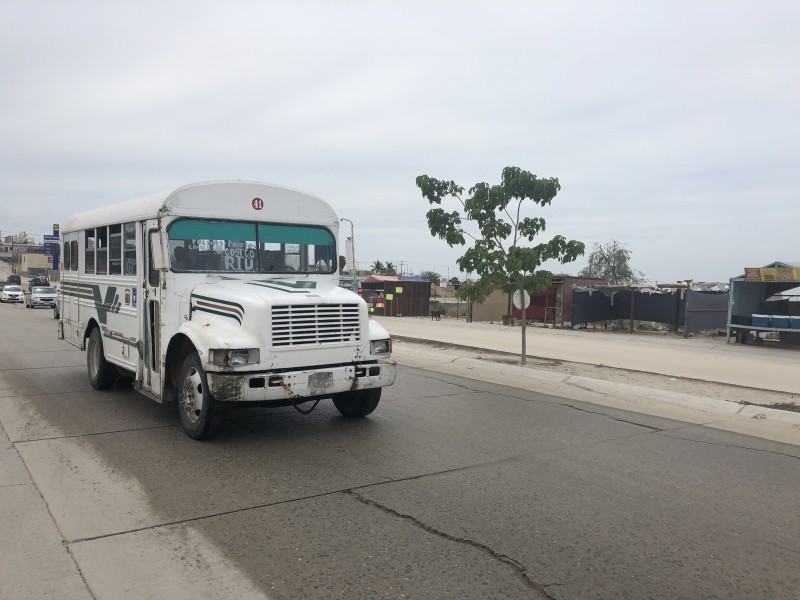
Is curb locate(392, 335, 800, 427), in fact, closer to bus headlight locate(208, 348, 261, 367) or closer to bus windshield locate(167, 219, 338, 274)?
bus windshield locate(167, 219, 338, 274)

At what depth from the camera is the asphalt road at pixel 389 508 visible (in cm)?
359

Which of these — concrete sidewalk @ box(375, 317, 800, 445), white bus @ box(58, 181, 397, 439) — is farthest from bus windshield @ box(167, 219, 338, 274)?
concrete sidewalk @ box(375, 317, 800, 445)

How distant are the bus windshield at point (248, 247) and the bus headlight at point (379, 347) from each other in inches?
60.8

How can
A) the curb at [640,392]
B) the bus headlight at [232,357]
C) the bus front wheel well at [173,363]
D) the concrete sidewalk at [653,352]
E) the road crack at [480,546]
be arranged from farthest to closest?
the concrete sidewalk at [653,352] → the curb at [640,392] → the bus front wheel well at [173,363] → the bus headlight at [232,357] → the road crack at [480,546]

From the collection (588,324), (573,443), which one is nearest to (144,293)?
(573,443)

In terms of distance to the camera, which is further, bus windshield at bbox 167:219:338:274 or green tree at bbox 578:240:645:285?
green tree at bbox 578:240:645:285

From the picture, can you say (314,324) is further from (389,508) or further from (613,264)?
(613,264)

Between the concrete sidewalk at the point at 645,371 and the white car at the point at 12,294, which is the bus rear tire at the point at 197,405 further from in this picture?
the white car at the point at 12,294

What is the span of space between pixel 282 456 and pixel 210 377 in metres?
1.02

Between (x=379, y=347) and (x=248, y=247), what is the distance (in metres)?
2.01

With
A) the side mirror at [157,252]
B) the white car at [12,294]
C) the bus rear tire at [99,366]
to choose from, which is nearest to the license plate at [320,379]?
the side mirror at [157,252]

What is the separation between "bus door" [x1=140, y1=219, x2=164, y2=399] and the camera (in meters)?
7.05

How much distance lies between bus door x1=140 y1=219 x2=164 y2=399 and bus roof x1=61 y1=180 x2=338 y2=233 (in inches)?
10.6

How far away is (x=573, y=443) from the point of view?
268 inches
